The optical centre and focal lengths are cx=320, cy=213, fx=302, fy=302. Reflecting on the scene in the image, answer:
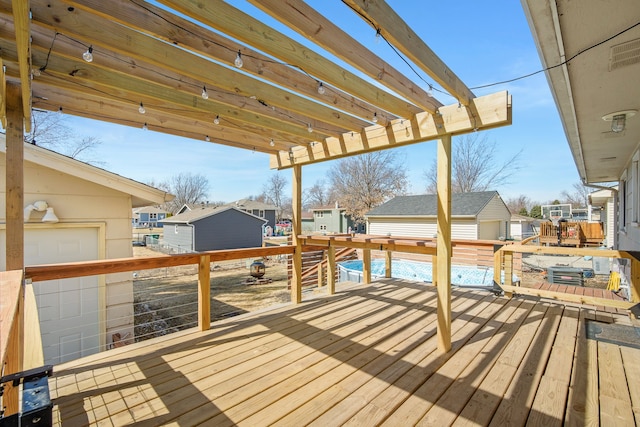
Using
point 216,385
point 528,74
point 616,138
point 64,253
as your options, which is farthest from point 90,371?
point 616,138

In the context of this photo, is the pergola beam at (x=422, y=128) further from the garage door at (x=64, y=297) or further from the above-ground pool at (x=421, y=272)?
the above-ground pool at (x=421, y=272)

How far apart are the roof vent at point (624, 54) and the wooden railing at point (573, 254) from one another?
5.85 ft

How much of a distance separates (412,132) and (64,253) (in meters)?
4.67

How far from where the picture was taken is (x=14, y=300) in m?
1.35

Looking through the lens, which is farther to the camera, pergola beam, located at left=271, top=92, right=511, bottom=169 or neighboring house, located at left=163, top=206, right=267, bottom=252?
neighboring house, located at left=163, top=206, right=267, bottom=252

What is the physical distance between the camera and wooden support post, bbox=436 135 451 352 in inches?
109

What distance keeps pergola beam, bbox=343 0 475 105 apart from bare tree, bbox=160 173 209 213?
34453 mm

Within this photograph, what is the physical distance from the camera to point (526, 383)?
222 centimetres

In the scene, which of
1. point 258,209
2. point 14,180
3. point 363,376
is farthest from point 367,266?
point 258,209

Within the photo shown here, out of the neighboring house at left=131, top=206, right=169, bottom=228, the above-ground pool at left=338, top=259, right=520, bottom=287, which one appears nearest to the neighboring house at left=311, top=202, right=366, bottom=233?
the above-ground pool at left=338, top=259, right=520, bottom=287

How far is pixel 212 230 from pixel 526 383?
17.9 meters

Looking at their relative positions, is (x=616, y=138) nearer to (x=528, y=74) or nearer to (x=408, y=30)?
(x=528, y=74)

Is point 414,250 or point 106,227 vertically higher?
point 106,227

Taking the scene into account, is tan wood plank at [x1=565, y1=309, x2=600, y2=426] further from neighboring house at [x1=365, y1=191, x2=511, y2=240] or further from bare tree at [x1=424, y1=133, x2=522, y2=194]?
bare tree at [x1=424, y1=133, x2=522, y2=194]
